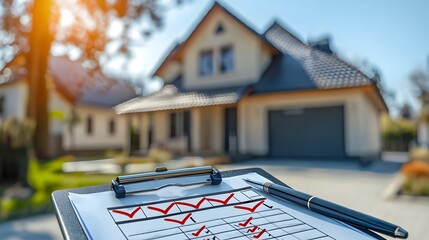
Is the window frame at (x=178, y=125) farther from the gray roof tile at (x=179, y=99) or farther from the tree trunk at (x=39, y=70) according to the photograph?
the tree trunk at (x=39, y=70)

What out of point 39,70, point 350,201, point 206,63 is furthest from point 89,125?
point 350,201

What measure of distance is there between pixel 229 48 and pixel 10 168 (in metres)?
10.9

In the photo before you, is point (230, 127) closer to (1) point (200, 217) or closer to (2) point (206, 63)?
(2) point (206, 63)

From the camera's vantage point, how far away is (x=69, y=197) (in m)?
1.26

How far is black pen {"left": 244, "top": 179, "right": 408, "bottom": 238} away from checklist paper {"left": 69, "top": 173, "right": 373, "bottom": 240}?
2 centimetres

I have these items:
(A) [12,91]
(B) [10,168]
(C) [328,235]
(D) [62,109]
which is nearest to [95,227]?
(C) [328,235]

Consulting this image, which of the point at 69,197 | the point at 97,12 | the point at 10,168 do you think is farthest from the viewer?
the point at 97,12

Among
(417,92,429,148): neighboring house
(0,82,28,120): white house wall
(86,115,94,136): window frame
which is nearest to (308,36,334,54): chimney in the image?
(417,92,429,148): neighboring house

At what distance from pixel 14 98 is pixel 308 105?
19.5m

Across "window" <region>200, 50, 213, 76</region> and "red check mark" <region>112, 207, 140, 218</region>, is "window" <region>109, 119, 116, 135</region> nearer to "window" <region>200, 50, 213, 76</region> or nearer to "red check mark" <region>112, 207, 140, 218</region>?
"window" <region>200, 50, 213, 76</region>

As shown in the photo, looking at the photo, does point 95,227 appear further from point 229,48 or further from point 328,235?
point 229,48

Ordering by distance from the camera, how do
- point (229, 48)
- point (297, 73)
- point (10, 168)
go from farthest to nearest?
point (229, 48) < point (297, 73) < point (10, 168)

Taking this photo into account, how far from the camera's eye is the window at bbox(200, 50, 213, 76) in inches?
657

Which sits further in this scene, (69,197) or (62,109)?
(62,109)
